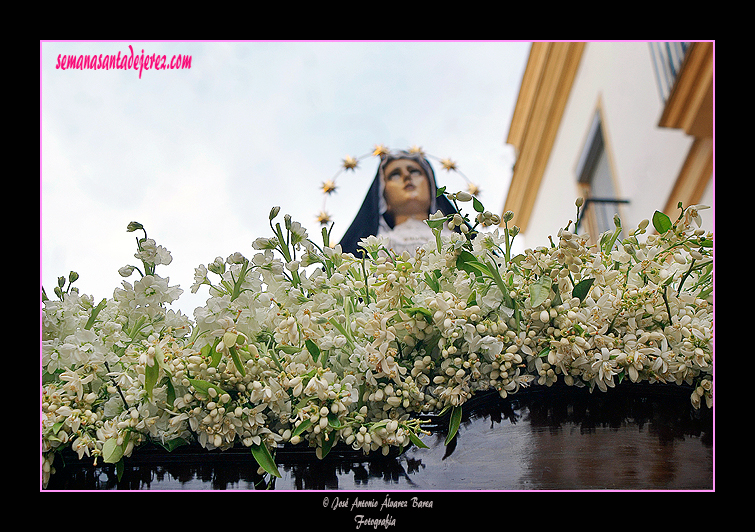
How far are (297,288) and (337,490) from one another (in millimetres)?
347

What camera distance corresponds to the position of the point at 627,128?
689 centimetres

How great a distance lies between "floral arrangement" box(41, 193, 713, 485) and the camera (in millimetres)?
1096

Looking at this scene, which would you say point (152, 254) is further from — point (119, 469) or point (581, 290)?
point (581, 290)

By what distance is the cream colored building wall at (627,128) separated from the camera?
19.9ft

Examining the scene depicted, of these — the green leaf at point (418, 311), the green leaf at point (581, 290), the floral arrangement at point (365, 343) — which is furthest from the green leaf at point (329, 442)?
the green leaf at point (581, 290)

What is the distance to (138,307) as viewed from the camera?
1215mm

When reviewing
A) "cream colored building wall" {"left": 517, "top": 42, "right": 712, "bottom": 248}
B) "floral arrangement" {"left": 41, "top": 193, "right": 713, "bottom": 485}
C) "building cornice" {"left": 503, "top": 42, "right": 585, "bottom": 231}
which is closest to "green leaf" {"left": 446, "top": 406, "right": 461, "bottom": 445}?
"floral arrangement" {"left": 41, "top": 193, "right": 713, "bottom": 485}

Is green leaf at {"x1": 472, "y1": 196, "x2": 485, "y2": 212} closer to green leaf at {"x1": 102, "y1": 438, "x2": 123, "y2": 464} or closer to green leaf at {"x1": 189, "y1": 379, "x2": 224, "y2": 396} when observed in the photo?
green leaf at {"x1": 189, "y1": 379, "x2": 224, "y2": 396}

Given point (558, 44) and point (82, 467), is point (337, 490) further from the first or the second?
point (558, 44)

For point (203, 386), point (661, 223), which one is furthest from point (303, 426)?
point (661, 223)

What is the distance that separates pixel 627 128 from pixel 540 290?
6.30m

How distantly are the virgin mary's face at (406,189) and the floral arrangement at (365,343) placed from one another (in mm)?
1972

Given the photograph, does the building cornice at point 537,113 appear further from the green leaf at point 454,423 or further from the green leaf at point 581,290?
the green leaf at point 454,423
